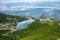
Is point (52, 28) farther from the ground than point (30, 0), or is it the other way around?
point (30, 0)

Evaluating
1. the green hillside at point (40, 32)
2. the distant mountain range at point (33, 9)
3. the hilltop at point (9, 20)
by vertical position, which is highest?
the distant mountain range at point (33, 9)

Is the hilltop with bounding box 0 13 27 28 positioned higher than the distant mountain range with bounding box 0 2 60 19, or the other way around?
the distant mountain range with bounding box 0 2 60 19

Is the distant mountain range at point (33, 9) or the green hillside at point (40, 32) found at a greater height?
the distant mountain range at point (33, 9)

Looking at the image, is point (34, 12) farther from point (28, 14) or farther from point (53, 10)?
point (53, 10)

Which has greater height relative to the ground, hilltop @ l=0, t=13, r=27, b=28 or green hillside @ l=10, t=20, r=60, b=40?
hilltop @ l=0, t=13, r=27, b=28

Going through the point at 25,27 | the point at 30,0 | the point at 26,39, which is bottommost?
the point at 26,39

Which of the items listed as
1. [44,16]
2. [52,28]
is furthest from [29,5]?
[52,28]

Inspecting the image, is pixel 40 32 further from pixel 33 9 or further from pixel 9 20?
pixel 9 20

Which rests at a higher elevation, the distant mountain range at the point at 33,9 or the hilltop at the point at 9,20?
the distant mountain range at the point at 33,9

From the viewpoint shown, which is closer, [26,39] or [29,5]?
[26,39]

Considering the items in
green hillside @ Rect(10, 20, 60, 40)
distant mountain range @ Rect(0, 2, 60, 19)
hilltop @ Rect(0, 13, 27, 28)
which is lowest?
green hillside @ Rect(10, 20, 60, 40)

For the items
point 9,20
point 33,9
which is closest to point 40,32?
point 33,9
